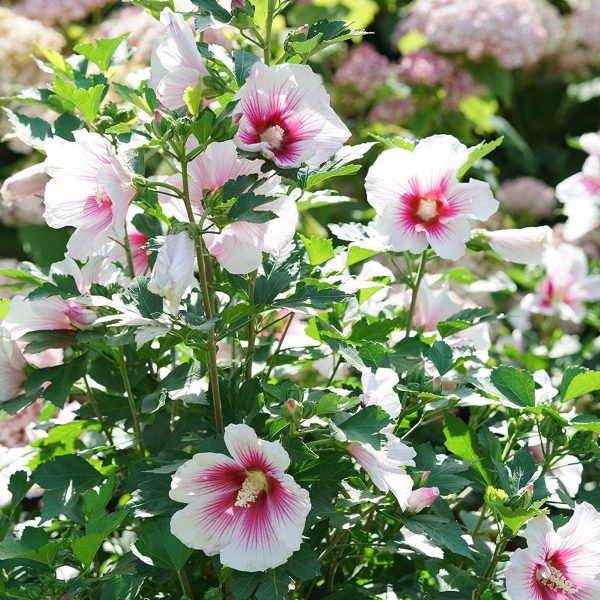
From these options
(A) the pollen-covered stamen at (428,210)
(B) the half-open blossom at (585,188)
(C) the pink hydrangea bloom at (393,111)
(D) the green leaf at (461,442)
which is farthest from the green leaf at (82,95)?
(C) the pink hydrangea bloom at (393,111)

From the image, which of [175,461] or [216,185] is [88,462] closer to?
[175,461]

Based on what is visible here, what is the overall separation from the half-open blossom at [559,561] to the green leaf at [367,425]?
0.51ft

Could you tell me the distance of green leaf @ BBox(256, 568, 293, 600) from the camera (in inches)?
25.4

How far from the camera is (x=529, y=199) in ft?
6.82

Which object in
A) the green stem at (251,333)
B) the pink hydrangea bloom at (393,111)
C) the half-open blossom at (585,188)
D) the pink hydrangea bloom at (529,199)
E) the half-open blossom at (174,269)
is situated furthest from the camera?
the pink hydrangea bloom at (529,199)

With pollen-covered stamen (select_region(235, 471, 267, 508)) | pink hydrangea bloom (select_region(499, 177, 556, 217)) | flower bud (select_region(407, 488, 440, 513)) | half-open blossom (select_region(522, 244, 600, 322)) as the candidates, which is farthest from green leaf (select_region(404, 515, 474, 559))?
pink hydrangea bloom (select_region(499, 177, 556, 217))

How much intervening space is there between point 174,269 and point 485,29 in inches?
60.5

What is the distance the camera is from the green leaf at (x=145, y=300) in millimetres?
654

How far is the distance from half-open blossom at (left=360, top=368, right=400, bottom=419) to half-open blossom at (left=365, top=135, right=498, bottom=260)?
0.45 feet

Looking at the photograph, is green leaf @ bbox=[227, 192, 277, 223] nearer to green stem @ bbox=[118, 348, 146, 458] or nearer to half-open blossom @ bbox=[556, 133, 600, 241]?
green stem @ bbox=[118, 348, 146, 458]

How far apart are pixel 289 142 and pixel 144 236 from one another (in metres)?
0.27

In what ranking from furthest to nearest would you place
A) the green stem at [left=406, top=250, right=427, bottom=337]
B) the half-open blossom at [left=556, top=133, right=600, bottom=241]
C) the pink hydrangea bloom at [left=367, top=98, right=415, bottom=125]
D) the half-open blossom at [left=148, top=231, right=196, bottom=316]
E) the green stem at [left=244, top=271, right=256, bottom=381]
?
the pink hydrangea bloom at [left=367, top=98, right=415, bottom=125] < the half-open blossom at [left=556, top=133, right=600, bottom=241] < the green stem at [left=406, top=250, right=427, bottom=337] < the green stem at [left=244, top=271, right=256, bottom=381] < the half-open blossom at [left=148, top=231, right=196, bottom=316]

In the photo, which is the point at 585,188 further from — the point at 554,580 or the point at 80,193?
the point at 80,193

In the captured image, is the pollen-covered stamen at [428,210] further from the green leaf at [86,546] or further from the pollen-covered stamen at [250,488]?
the green leaf at [86,546]
